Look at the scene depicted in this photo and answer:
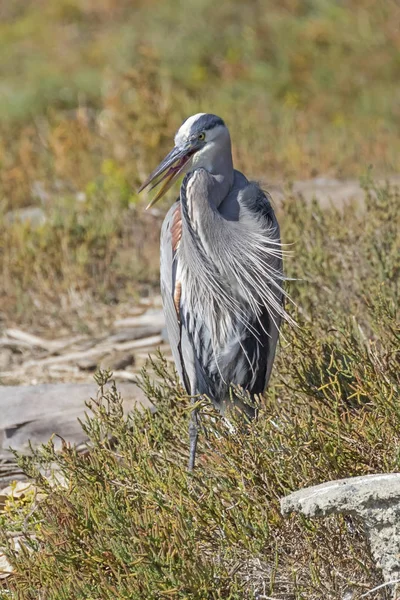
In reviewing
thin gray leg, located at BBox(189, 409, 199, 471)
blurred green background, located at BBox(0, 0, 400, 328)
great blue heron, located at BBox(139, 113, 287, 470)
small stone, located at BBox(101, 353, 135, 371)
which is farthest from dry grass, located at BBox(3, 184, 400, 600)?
blurred green background, located at BBox(0, 0, 400, 328)

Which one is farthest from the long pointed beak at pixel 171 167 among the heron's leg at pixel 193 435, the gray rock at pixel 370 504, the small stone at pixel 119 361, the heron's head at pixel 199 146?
the gray rock at pixel 370 504

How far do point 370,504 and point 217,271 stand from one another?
135 cm

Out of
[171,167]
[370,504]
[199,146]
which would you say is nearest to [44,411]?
[171,167]

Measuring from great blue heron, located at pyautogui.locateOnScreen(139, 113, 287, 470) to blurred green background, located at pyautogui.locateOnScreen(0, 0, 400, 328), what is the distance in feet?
6.17

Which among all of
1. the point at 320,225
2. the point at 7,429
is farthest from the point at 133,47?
the point at 7,429

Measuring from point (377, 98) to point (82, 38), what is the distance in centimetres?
626

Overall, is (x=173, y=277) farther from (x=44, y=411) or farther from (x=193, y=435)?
(x=44, y=411)

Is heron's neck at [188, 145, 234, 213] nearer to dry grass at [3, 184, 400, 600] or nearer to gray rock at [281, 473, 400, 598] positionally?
dry grass at [3, 184, 400, 600]

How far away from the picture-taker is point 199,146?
378cm

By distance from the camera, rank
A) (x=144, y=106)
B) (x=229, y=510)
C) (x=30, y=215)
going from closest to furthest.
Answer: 1. (x=229, y=510)
2. (x=30, y=215)
3. (x=144, y=106)

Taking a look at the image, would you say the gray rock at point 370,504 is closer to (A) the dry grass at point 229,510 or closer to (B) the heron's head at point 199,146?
(A) the dry grass at point 229,510

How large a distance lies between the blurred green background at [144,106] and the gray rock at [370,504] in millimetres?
3284

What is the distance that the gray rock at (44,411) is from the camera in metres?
4.17

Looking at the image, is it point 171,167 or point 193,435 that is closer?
point 193,435
